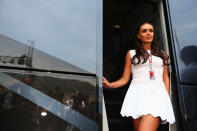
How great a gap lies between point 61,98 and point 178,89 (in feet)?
4.06

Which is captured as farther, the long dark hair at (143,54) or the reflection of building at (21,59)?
the long dark hair at (143,54)

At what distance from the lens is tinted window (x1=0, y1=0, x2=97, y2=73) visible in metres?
1.56

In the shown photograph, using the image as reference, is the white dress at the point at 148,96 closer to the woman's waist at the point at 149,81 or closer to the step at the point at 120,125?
the woman's waist at the point at 149,81

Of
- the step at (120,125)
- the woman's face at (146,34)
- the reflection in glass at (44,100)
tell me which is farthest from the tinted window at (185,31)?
the reflection in glass at (44,100)

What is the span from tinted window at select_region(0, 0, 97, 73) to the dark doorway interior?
42.5 inches

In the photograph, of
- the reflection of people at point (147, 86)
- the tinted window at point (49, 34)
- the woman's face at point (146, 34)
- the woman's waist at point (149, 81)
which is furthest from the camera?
the woman's face at point (146, 34)

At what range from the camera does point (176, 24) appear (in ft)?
7.37

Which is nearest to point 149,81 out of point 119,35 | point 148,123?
point 148,123

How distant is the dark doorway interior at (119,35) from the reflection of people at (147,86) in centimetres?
→ 39

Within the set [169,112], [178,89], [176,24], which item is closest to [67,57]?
[169,112]

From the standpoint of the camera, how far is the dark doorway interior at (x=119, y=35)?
2.52m

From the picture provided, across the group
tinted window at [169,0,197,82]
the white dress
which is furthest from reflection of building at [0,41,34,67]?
tinted window at [169,0,197,82]

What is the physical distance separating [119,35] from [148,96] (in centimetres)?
494

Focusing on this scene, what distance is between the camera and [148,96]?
1.77 meters
